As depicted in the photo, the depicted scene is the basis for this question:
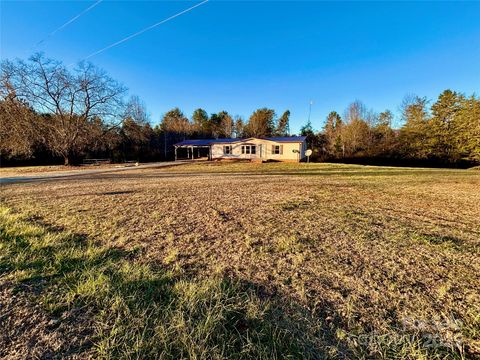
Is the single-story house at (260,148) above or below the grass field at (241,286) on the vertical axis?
above

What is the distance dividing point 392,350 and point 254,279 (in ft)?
4.35

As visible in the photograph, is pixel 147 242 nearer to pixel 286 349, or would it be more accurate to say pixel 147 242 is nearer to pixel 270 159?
pixel 286 349

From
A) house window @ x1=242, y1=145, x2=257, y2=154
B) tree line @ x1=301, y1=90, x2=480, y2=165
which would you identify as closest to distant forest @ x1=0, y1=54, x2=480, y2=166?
tree line @ x1=301, y1=90, x2=480, y2=165

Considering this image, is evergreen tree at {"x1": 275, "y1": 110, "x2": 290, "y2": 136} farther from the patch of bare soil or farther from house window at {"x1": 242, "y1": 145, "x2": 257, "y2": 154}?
the patch of bare soil

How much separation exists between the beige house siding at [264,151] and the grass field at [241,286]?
73.7 feet

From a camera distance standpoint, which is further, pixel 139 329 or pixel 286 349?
pixel 139 329

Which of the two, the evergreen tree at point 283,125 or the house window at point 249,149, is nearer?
the house window at point 249,149

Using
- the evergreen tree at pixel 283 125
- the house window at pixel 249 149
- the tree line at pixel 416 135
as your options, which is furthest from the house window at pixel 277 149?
the evergreen tree at pixel 283 125

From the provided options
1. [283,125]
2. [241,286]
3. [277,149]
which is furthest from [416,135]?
[241,286]

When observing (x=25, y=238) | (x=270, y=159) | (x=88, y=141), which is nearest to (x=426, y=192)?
(x=25, y=238)

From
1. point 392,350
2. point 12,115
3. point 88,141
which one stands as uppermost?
point 12,115

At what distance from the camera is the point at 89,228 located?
4281 mm

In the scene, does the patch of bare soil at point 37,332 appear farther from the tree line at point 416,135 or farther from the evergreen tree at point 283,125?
the evergreen tree at point 283,125

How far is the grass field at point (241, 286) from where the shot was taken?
5.65 feet
